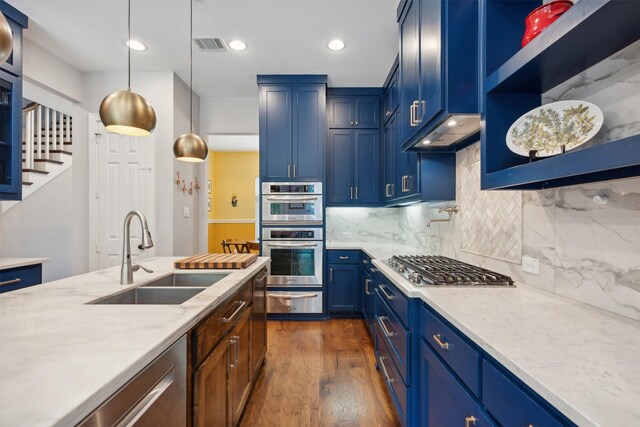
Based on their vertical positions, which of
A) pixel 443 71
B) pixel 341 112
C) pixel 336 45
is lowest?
pixel 443 71

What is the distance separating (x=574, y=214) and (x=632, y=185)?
0.82ft

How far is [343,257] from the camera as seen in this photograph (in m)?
3.64

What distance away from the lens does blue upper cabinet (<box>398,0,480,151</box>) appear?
1545mm

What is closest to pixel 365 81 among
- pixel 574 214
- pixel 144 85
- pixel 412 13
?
pixel 412 13

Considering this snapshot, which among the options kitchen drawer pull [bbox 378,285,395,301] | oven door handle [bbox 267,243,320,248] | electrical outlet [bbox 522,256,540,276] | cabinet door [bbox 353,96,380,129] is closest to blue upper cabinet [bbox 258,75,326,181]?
cabinet door [bbox 353,96,380,129]

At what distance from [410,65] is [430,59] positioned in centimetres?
40

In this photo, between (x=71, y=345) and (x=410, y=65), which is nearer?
(x=71, y=345)

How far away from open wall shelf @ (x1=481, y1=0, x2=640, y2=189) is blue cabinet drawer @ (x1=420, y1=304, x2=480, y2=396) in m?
0.63

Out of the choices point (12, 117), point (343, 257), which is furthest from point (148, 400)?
point (12, 117)

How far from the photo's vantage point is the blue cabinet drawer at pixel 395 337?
5.18 ft

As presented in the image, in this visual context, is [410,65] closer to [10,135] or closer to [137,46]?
[137,46]

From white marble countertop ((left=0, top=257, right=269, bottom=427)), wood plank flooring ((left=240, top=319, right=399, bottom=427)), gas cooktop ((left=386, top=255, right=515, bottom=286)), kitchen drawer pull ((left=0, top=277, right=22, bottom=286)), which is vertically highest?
gas cooktop ((left=386, top=255, right=515, bottom=286))

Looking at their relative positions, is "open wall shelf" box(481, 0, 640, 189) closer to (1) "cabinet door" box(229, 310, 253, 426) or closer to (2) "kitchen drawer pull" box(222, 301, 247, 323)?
(2) "kitchen drawer pull" box(222, 301, 247, 323)

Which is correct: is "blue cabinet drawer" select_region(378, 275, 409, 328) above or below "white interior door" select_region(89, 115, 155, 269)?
below
